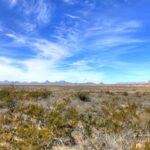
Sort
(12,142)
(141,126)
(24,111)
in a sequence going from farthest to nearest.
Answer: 1. (24,111)
2. (141,126)
3. (12,142)

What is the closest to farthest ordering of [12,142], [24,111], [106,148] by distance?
[106,148]
[12,142]
[24,111]

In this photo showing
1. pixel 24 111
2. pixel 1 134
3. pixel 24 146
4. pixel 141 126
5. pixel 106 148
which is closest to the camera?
pixel 106 148

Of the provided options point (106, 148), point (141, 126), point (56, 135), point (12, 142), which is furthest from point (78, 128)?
point (106, 148)

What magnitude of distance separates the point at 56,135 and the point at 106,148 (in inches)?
106

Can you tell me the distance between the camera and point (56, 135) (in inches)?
386

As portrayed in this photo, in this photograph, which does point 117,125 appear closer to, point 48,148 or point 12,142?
point 48,148

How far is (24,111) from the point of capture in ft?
46.5

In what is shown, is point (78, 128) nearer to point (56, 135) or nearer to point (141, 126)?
point (56, 135)

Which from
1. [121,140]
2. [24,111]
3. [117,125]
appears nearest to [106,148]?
[121,140]

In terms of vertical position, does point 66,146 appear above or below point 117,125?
below

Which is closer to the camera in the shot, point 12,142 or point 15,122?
point 12,142

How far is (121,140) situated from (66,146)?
2.88 m

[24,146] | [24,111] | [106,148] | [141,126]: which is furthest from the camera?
[24,111]

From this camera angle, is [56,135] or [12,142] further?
[56,135]
